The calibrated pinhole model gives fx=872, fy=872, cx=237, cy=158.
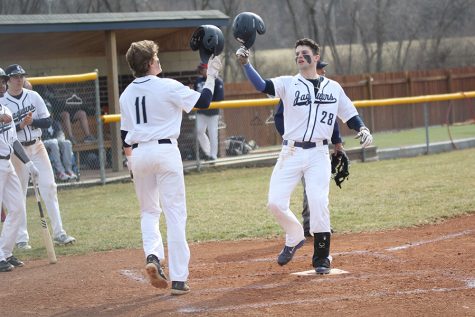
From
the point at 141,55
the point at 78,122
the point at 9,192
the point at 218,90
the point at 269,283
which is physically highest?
the point at 141,55

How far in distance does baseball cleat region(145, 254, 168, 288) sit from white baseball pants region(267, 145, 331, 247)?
1458 mm

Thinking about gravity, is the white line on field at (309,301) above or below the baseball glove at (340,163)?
below

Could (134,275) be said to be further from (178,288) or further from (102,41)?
(102,41)

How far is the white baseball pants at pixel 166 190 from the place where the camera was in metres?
6.93

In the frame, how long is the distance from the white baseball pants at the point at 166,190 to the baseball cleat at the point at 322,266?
4.25 ft

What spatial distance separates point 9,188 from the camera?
8922 millimetres

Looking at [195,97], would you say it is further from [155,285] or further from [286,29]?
[286,29]

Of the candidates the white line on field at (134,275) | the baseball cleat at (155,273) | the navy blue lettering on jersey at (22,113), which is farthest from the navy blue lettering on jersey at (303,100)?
the navy blue lettering on jersey at (22,113)

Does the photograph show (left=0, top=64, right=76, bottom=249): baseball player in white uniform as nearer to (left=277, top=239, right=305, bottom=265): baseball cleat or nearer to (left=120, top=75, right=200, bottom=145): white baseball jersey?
(left=120, top=75, right=200, bottom=145): white baseball jersey

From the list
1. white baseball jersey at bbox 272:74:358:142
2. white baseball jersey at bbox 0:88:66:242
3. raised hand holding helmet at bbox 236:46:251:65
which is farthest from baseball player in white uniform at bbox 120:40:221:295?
white baseball jersey at bbox 0:88:66:242

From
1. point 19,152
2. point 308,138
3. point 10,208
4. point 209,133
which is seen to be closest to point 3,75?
point 19,152

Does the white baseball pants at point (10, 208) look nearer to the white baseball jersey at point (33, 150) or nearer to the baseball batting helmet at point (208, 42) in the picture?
the white baseball jersey at point (33, 150)

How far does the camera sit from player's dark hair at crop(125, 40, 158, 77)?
22.9ft

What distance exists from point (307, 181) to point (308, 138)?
0.39m
